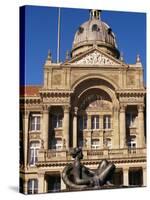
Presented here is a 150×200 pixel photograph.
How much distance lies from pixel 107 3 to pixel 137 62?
1.13 metres

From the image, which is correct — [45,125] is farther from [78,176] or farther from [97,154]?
[78,176]

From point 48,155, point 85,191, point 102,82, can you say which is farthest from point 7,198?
point 102,82

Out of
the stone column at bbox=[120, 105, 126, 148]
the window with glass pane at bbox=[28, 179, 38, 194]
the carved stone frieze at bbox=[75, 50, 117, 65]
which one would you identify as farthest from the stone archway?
the window with glass pane at bbox=[28, 179, 38, 194]

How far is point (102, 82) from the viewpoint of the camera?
9.77m

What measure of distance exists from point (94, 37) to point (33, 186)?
2.53 m

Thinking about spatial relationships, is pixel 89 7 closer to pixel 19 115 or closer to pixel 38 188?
pixel 19 115

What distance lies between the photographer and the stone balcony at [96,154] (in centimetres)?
925

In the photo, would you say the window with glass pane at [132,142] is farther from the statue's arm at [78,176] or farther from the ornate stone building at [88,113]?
the statue's arm at [78,176]

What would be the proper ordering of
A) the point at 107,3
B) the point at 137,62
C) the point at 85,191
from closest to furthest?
1. the point at 85,191
2. the point at 107,3
3. the point at 137,62

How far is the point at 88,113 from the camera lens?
9.89 m

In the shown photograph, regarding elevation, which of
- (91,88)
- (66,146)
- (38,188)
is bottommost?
(38,188)

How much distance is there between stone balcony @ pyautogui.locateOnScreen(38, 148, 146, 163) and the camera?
925 centimetres

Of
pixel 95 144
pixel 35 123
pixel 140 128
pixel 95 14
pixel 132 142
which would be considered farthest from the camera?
pixel 132 142

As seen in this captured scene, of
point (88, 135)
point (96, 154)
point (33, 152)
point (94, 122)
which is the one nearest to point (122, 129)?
point (94, 122)
